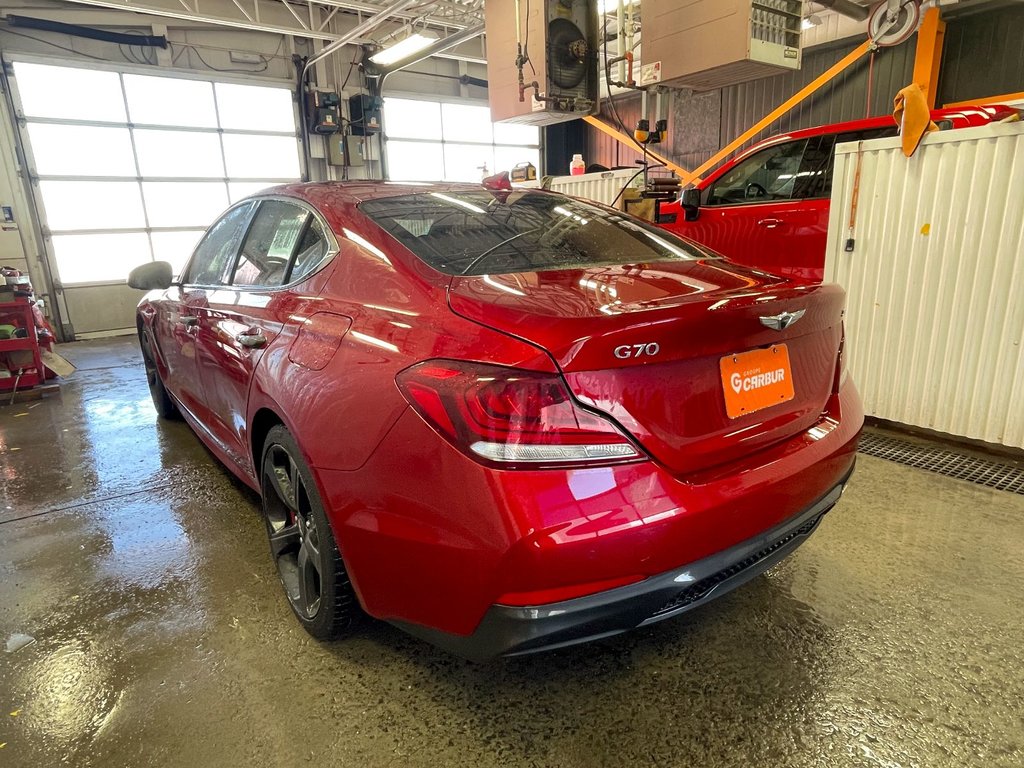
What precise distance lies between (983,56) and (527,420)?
9.10 m

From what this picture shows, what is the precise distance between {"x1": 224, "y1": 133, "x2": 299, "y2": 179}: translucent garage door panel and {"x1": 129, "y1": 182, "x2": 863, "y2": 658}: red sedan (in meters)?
8.95

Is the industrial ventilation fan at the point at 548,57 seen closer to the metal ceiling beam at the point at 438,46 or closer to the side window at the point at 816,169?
the side window at the point at 816,169

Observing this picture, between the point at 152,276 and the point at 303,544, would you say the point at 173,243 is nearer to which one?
the point at 152,276

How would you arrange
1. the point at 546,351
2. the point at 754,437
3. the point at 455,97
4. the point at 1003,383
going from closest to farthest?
the point at 546,351, the point at 754,437, the point at 1003,383, the point at 455,97

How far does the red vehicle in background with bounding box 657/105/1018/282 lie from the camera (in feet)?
13.1

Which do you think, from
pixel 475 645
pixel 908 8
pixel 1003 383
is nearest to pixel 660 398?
pixel 475 645

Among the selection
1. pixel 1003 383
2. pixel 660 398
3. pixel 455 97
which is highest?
pixel 455 97

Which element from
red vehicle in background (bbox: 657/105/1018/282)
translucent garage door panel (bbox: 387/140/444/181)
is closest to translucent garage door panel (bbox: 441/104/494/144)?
translucent garage door panel (bbox: 387/140/444/181)

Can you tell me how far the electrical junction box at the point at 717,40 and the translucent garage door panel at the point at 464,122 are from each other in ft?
25.3

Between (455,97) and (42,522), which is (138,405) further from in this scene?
(455,97)

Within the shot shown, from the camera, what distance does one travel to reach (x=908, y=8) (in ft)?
15.6

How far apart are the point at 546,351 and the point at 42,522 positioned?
104 inches

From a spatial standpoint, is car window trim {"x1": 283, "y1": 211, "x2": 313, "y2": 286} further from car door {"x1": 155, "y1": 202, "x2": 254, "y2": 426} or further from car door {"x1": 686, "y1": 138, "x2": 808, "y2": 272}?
car door {"x1": 686, "y1": 138, "x2": 808, "y2": 272}

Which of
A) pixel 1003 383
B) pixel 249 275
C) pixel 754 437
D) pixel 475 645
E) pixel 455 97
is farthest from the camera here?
pixel 455 97
